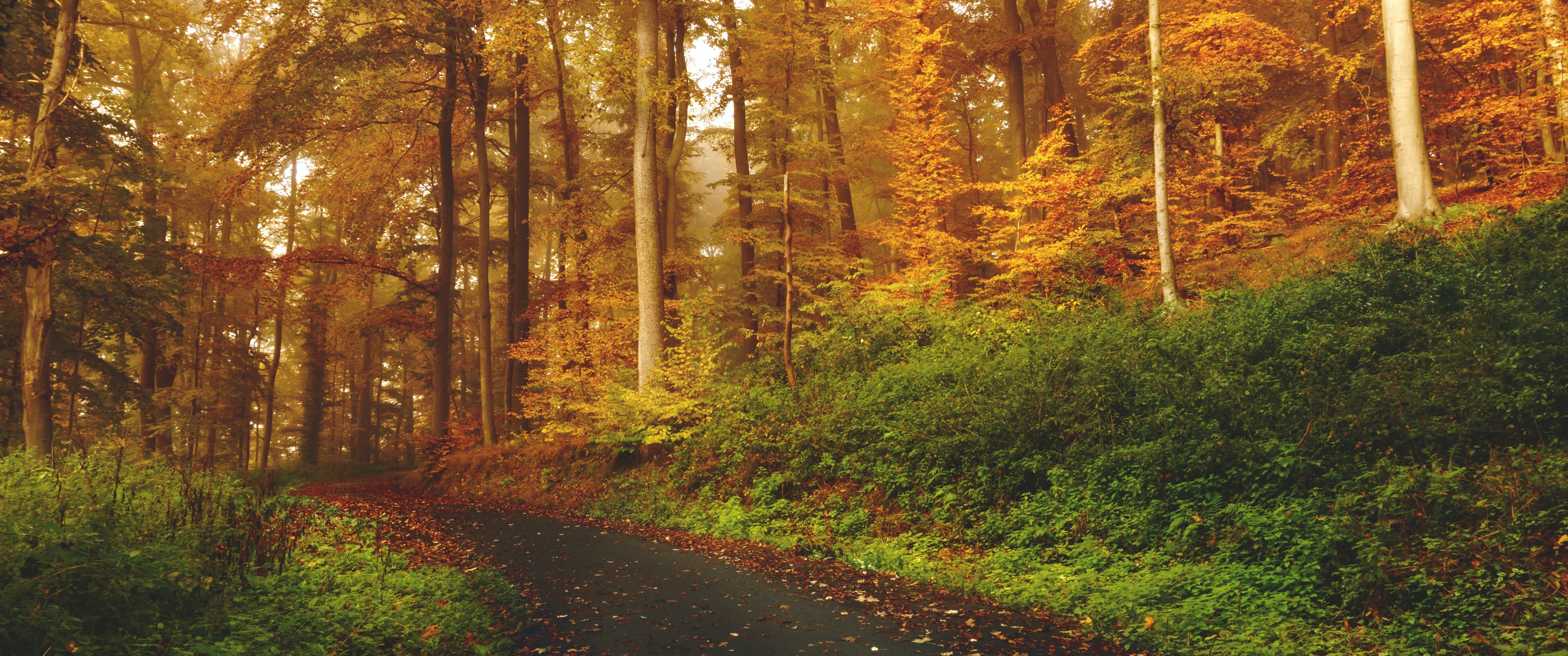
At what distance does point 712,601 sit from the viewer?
7207 millimetres

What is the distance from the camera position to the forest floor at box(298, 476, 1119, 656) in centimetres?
583

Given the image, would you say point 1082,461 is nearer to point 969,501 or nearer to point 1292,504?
point 969,501

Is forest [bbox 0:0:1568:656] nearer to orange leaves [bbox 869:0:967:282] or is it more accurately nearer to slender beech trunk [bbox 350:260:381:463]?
orange leaves [bbox 869:0:967:282]

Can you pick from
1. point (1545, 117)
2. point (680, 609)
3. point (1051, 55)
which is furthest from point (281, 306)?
point (1545, 117)

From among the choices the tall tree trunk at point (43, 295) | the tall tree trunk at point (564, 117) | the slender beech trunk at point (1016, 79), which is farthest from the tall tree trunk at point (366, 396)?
the slender beech trunk at point (1016, 79)

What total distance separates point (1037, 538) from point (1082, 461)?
1.15 m

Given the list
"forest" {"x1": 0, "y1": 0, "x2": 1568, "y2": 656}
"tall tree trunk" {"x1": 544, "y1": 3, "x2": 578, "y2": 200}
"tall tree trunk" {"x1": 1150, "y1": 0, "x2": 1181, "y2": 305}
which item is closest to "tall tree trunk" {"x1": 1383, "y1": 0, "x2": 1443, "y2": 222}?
"forest" {"x1": 0, "y1": 0, "x2": 1568, "y2": 656}

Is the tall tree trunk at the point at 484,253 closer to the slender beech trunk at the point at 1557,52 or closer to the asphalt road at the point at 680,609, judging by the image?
the asphalt road at the point at 680,609

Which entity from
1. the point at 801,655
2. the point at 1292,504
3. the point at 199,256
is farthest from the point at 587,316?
the point at 1292,504

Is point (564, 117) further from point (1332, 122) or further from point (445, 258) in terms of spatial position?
point (1332, 122)

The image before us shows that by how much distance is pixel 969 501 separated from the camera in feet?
29.7

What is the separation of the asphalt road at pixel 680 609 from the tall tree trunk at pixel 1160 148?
9603mm

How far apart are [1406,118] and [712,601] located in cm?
1298

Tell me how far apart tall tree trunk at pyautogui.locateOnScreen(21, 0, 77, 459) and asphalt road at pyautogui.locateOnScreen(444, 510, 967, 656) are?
22.2ft
